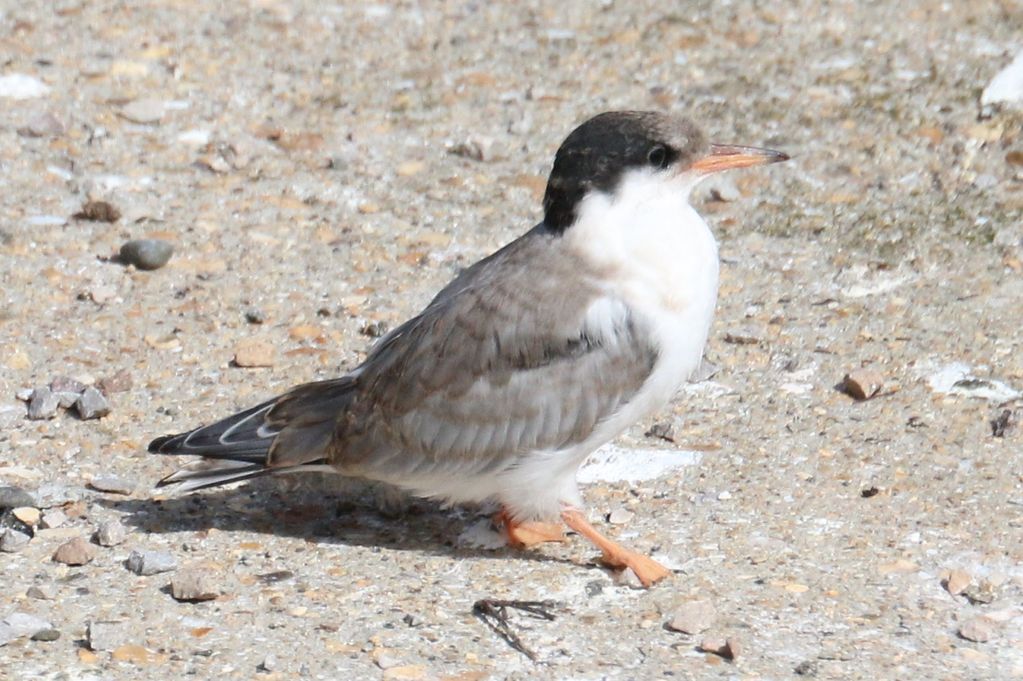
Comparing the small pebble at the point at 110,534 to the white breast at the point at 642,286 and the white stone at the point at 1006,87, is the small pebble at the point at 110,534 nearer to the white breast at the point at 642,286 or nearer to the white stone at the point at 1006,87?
the white breast at the point at 642,286

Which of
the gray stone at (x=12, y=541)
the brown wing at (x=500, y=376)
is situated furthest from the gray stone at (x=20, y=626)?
the brown wing at (x=500, y=376)

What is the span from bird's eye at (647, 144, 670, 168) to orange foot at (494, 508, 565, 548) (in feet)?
3.60

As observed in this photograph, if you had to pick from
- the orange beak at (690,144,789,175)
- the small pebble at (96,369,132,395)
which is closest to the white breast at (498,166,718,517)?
the orange beak at (690,144,789,175)

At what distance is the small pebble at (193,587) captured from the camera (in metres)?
4.28

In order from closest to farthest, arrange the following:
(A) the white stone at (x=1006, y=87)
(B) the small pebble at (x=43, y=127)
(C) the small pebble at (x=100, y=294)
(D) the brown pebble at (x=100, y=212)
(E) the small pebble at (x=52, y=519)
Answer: (E) the small pebble at (x=52, y=519) < (C) the small pebble at (x=100, y=294) < (D) the brown pebble at (x=100, y=212) < (B) the small pebble at (x=43, y=127) < (A) the white stone at (x=1006, y=87)

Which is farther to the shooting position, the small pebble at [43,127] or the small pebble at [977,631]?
the small pebble at [43,127]

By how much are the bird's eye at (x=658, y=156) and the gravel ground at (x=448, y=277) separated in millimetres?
961

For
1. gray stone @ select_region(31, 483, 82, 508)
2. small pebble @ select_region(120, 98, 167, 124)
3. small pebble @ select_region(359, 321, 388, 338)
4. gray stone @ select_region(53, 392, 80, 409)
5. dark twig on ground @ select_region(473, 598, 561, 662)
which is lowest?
gray stone @ select_region(31, 483, 82, 508)

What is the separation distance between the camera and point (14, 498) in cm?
473

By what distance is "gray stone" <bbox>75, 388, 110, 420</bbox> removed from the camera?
5.26 metres

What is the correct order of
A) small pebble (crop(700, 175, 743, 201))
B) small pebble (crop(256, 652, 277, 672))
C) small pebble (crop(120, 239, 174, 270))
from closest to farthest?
small pebble (crop(256, 652, 277, 672)) < small pebble (crop(120, 239, 174, 270)) < small pebble (crop(700, 175, 743, 201))

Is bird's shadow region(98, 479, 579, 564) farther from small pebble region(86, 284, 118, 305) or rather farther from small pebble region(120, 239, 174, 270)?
small pebble region(120, 239, 174, 270)

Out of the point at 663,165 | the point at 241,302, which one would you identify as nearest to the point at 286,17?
the point at 241,302

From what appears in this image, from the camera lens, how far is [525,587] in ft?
14.6
